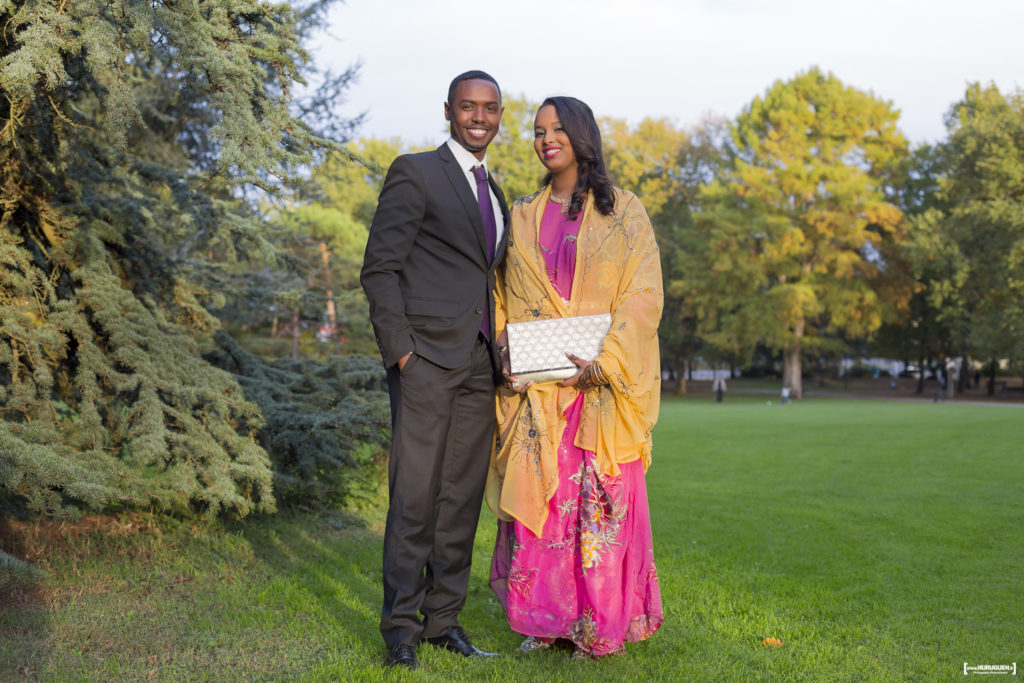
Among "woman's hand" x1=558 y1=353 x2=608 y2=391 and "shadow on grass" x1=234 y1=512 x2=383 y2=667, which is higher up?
"woman's hand" x1=558 y1=353 x2=608 y2=391

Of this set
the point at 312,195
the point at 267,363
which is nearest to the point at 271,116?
the point at 267,363

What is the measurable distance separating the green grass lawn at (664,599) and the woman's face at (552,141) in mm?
2184

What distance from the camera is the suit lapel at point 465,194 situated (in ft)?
12.0

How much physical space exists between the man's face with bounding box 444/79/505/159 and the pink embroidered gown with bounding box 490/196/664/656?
0.54 m

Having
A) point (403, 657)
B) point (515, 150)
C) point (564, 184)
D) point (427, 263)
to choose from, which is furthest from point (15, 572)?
point (515, 150)

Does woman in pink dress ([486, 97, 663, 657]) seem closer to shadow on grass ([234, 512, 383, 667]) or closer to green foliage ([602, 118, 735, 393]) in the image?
shadow on grass ([234, 512, 383, 667])

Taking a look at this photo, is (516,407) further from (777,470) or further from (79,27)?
(777,470)

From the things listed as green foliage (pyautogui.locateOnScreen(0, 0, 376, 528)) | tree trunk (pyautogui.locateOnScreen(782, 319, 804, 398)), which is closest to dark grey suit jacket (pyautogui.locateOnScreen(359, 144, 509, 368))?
green foliage (pyautogui.locateOnScreen(0, 0, 376, 528))

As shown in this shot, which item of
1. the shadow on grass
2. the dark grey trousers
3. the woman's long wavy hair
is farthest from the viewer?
the shadow on grass

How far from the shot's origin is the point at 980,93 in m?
37.2

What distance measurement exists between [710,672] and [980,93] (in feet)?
134

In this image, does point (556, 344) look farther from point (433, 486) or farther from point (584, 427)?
point (433, 486)

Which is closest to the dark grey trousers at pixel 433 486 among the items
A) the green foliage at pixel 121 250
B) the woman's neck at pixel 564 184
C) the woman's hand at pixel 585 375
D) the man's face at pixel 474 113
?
the woman's hand at pixel 585 375

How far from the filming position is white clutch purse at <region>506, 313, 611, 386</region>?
3.64m
